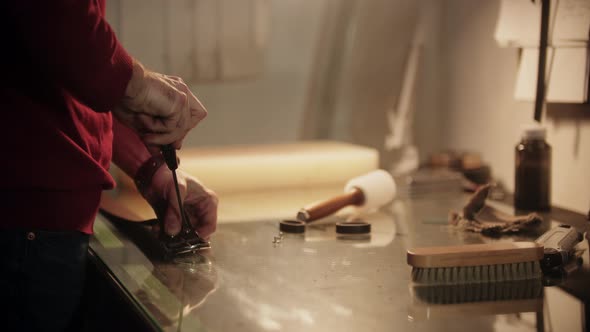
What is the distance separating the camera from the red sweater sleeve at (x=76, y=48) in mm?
869

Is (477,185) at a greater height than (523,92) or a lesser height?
lesser

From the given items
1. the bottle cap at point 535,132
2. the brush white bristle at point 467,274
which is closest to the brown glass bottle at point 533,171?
the bottle cap at point 535,132

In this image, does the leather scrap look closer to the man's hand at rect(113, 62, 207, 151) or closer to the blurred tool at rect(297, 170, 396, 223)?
the blurred tool at rect(297, 170, 396, 223)

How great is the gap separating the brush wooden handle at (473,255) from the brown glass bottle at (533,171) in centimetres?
51

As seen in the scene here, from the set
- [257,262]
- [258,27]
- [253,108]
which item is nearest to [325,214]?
[257,262]

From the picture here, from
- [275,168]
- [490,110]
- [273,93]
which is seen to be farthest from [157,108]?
[273,93]

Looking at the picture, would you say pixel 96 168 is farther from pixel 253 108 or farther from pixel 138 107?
pixel 253 108

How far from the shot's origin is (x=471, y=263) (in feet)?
3.07

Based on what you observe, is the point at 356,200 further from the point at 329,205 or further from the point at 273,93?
the point at 273,93

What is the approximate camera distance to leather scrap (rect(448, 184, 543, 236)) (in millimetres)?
1246

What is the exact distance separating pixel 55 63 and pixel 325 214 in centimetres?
61

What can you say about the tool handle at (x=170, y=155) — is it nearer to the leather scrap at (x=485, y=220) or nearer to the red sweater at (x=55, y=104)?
the red sweater at (x=55, y=104)

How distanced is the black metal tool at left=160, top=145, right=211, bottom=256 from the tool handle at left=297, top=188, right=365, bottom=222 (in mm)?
214

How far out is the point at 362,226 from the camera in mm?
1265
